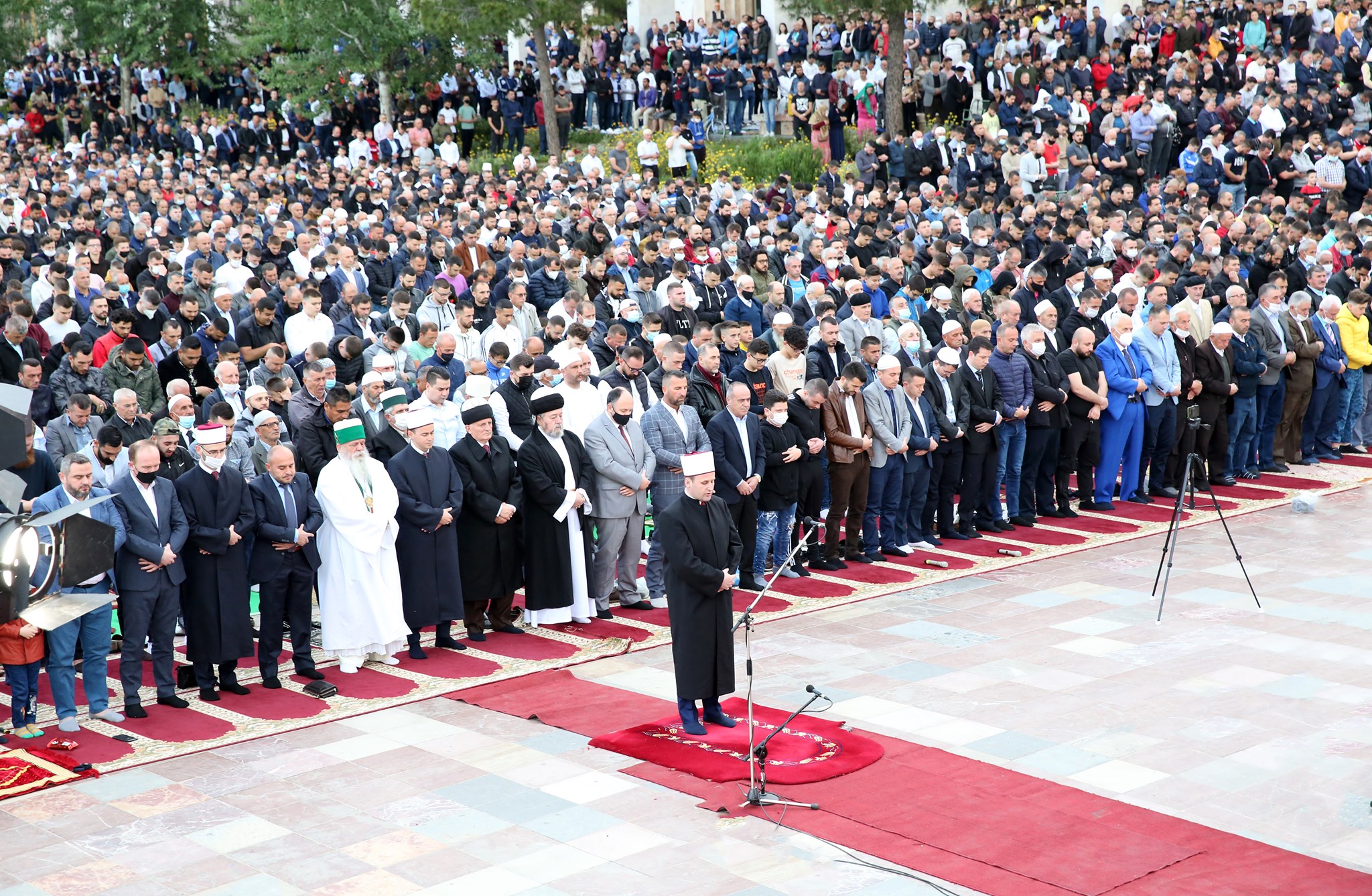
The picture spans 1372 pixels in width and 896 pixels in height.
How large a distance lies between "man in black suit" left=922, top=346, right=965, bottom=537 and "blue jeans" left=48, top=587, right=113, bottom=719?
7.48 meters

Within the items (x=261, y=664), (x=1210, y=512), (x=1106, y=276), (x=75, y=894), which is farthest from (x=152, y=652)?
(x=1106, y=276)

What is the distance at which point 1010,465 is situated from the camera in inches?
602

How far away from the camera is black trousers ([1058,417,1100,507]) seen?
15.7 m

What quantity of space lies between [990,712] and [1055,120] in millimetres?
20449

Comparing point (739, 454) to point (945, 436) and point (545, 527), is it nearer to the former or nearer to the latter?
point (545, 527)

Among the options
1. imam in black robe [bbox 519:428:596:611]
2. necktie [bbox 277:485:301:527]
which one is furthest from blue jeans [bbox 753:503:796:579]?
necktie [bbox 277:485:301:527]

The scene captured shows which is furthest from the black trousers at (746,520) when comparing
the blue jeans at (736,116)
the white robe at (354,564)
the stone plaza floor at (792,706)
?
the blue jeans at (736,116)

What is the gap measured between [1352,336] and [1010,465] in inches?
212

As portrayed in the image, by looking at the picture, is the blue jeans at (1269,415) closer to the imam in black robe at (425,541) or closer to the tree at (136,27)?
the imam in black robe at (425,541)

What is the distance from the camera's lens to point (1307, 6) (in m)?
31.3

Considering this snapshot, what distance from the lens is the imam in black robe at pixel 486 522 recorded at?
39.1 feet

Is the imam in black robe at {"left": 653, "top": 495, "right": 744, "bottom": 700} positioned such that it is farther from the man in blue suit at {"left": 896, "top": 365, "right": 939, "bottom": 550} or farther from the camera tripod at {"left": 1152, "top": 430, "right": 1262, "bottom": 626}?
the man in blue suit at {"left": 896, "top": 365, "right": 939, "bottom": 550}

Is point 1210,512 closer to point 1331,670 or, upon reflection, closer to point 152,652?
point 1331,670

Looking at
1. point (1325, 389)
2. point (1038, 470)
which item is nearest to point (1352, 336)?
point (1325, 389)
